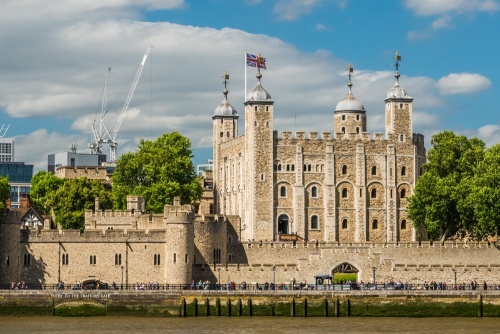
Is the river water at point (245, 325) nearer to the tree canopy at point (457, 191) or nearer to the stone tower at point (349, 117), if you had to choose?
the tree canopy at point (457, 191)

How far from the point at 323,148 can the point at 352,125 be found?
954 cm

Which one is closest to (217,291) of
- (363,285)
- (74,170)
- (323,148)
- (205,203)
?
(363,285)

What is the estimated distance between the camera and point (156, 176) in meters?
115

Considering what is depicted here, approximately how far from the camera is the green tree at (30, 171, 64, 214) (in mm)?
126500

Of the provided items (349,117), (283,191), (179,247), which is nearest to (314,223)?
(283,191)

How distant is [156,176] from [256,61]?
12.6 meters

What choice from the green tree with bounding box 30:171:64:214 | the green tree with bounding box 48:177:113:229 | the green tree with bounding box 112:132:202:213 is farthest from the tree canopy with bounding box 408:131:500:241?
the green tree with bounding box 30:171:64:214

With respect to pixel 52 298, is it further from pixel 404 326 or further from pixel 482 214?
pixel 482 214

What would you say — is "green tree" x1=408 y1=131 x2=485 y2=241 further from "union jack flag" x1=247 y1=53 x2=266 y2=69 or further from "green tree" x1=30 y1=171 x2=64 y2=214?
"green tree" x1=30 y1=171 x2=64 y2=214

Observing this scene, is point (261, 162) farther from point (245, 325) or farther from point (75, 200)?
point (245, 325)

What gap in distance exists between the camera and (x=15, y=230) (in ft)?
285

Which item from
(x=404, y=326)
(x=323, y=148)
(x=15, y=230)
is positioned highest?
(x=323, y=148)

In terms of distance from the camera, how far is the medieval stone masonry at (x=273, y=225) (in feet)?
286

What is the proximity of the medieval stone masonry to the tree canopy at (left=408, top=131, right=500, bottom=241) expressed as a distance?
88.3 inches
